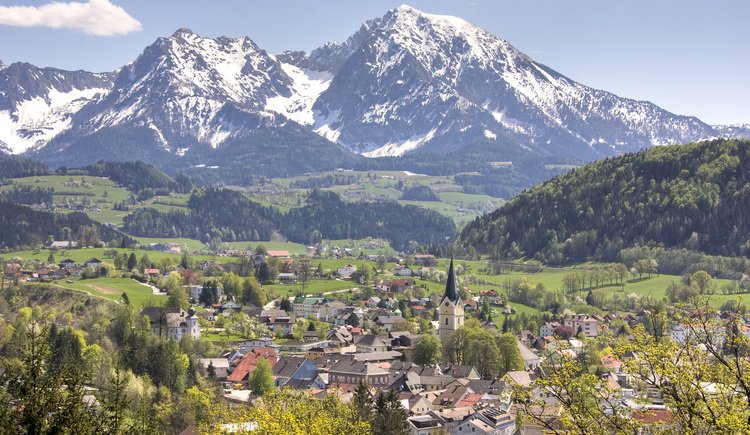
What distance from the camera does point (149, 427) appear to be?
3084 centimetres

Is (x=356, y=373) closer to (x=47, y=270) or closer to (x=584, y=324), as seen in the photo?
(x=584, y=324)

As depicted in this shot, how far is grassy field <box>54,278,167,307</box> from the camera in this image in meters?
147

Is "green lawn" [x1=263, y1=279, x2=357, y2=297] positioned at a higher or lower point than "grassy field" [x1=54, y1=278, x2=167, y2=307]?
lower

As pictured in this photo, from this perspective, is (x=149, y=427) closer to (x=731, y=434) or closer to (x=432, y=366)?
(x=731, y=434)

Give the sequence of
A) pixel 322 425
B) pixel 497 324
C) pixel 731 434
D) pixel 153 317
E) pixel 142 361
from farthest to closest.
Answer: pixel 497 324 < pixel 153 317 < pixel 142 361 < pixel 322 425 < pixel 731 434

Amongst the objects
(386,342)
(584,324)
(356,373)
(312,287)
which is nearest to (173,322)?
(386,342)

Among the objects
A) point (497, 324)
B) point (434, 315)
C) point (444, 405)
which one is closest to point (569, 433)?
point (444, 405)

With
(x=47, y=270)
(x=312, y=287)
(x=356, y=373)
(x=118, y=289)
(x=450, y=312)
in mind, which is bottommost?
(x=356, y=373)

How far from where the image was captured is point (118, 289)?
6186 inches

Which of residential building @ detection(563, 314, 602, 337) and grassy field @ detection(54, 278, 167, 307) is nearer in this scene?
residential building @ detection(563, 314, 602, 337)

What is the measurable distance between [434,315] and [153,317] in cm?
4808

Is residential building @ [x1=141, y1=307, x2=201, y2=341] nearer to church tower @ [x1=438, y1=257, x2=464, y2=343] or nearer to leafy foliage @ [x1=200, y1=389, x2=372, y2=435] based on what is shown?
church tower @ [x1=438, y1=257, x2=464, y2=343]

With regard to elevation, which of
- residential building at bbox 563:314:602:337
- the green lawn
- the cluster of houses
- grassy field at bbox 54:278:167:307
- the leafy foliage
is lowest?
residential building at bbox 563:314:602:337

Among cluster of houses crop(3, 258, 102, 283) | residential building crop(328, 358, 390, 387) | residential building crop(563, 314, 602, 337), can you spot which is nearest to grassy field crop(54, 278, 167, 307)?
cluster of houses crop(3, 258, 102, 283)
